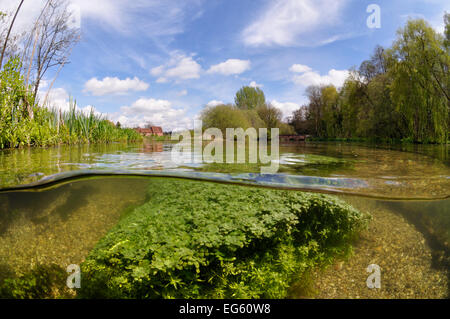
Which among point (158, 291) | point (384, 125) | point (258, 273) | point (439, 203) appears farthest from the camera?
point (384, 125)

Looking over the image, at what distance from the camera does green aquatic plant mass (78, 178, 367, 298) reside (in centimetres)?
232

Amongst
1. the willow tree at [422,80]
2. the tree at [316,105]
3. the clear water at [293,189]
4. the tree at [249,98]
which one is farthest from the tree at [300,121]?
the clear water at [293,189]

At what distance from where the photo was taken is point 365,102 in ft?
81.1

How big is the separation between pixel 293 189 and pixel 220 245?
5.51 ft

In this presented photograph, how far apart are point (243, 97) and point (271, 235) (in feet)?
142

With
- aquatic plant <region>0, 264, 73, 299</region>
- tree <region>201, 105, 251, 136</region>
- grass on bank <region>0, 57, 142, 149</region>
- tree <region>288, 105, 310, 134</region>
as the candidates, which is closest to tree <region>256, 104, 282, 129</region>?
tree <region>288, 105, 310, 134</region>

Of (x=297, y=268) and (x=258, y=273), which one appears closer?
(x=258, y=273)

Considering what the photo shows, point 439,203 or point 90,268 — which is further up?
point 439,203

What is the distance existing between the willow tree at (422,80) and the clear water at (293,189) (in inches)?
509
